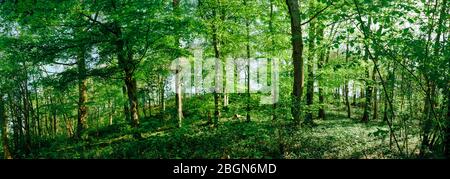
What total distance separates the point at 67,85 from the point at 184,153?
5370mm

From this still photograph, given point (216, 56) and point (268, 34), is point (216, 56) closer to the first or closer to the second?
point (216, 56)

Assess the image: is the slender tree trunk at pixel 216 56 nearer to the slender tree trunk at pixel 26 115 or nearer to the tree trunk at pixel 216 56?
the tree trunk at pixel 216 56

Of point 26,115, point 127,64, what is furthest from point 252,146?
point 26,115

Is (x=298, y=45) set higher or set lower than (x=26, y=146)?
A: higher

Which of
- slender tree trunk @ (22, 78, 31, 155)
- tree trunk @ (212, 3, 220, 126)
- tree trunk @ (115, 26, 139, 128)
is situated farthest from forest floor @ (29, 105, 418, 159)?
slender tree trunk @ (22, 78, 31, 155)

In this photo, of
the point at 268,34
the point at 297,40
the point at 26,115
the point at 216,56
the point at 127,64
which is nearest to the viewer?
the point at 127,64

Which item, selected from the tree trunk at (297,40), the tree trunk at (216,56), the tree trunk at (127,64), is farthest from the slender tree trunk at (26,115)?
the tree trunk at (297,40)

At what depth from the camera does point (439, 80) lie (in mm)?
7633

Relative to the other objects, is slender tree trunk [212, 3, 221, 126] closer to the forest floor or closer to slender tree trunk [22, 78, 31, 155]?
the forest floor

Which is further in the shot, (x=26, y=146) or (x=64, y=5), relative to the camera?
(x=26, y=146)

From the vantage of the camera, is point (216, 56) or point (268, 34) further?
point (216, 56)

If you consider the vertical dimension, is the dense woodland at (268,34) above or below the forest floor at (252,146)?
above
